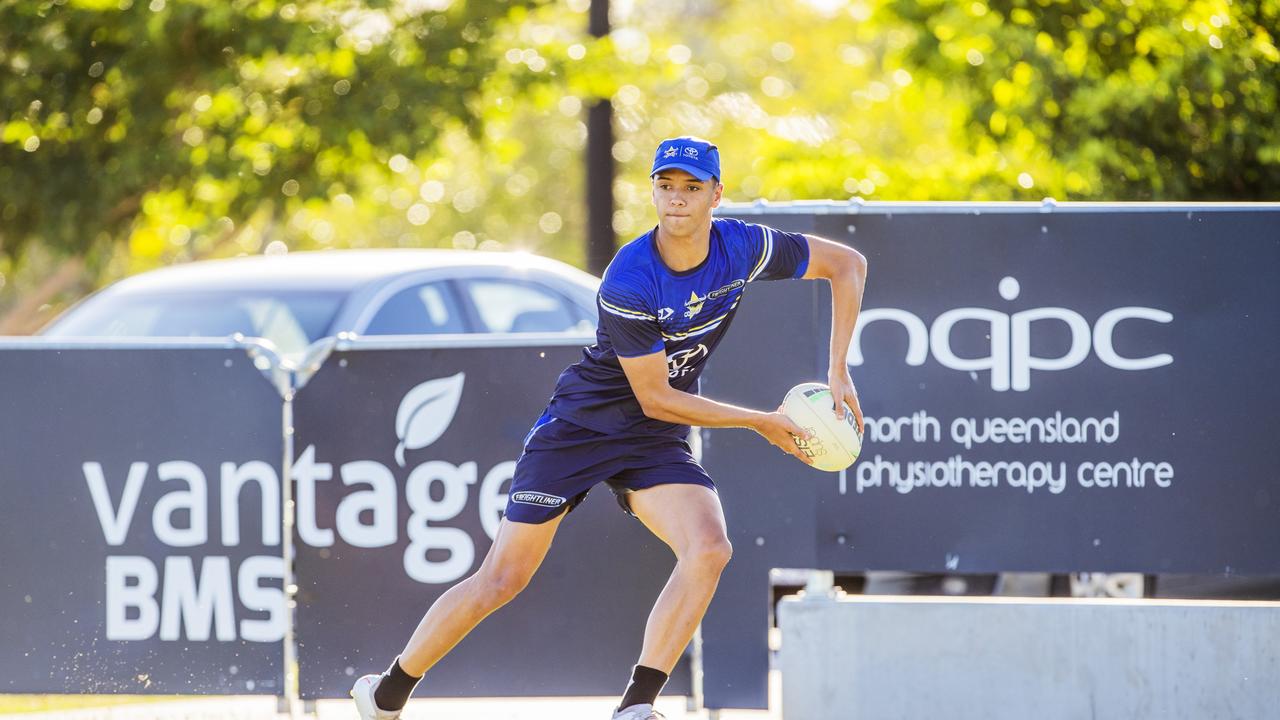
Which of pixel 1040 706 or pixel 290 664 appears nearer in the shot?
pixel 1040 706

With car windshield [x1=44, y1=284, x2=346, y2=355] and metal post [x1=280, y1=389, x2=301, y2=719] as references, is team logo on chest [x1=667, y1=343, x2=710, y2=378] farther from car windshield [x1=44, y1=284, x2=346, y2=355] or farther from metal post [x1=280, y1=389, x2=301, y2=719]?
car windshield [x1=44, y1=284, x2=346, y2=355]

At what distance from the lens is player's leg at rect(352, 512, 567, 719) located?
5438 millimetres

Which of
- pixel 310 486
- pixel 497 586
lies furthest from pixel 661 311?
pixel 310 486

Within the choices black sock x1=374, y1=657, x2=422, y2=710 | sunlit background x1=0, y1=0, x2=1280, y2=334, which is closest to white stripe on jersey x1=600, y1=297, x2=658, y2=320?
black sock x1=374, y1=657, x2=422, y2=710

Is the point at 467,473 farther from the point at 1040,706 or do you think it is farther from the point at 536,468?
the point at 1040,706

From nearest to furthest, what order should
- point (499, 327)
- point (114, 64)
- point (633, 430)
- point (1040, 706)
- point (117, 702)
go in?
point (633, 430) < point (1040, 706) < point (117, 702) < point (499, 327) < point (114, 64)

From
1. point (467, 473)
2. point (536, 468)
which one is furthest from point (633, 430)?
point (467, 473)

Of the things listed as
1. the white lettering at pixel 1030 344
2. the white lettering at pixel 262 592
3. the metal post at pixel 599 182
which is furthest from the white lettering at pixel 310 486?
the metal post at pixel 599 182

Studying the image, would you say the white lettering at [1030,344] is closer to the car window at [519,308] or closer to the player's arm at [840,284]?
the player's arm at [840,284]

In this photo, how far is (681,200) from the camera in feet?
16.7

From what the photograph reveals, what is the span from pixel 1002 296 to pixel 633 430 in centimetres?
161

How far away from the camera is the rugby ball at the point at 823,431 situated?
5.27 meters

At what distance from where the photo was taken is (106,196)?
17.2m

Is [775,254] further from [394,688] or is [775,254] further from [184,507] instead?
[184,507]
